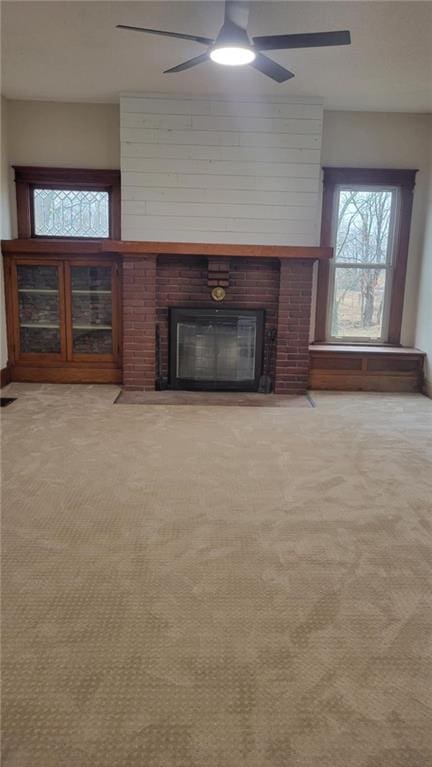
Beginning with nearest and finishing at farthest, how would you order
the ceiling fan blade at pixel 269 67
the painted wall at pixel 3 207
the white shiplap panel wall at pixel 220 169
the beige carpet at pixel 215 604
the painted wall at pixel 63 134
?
the beige carpet at pixel 215 604
the ceiling fan blade at pixel 269 67
the white shiplap panel wall at pixel 220 169
the painted wall at pixel 3 207
the painted wall at pixel 63 134

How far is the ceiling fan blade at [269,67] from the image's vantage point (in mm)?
3128

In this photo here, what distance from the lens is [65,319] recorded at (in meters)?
5.55

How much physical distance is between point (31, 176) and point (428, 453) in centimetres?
449

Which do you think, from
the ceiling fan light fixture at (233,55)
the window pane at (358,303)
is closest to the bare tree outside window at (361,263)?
the window pane at (358,303)

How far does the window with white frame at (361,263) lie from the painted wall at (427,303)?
1.06 ft

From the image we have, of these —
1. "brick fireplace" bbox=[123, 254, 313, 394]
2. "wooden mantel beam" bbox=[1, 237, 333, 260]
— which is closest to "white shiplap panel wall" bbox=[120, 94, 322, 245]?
"wooden mantel beam" bbox=[1, 237, 333, 260]

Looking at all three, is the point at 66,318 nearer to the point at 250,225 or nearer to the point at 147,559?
the point at 250,225

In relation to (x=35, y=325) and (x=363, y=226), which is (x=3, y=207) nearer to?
(x=35, y=325)

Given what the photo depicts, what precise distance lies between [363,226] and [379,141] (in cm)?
83

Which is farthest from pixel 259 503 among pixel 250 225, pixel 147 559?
Result: pixel 250 225

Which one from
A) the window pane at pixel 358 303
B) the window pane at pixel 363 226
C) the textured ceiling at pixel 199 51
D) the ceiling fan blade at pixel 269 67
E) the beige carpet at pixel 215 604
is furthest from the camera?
the window pane at pixel 358 303

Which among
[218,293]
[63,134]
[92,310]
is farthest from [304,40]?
[92,310]

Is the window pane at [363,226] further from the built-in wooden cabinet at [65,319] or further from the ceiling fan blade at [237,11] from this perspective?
the ceiling fan blade at [237,11]

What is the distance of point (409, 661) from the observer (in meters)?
1.77
